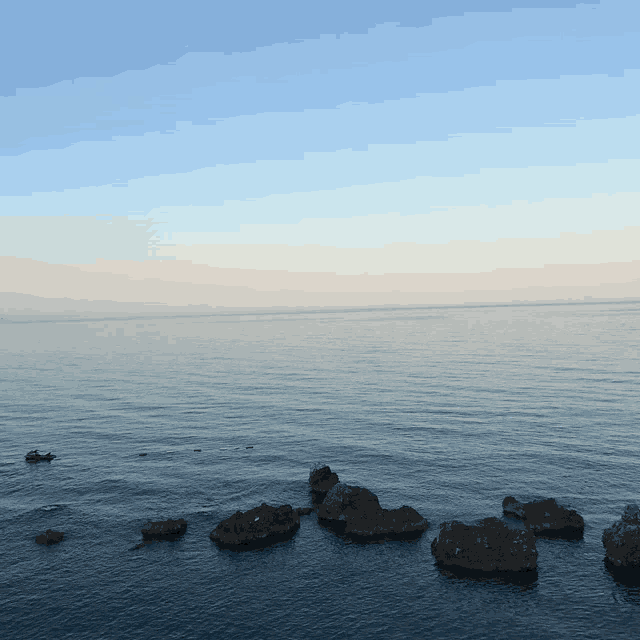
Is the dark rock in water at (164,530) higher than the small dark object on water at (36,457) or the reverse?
the reverse

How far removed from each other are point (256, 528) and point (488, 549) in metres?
15.8

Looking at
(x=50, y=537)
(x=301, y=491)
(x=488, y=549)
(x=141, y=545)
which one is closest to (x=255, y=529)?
(x=141, y=545)

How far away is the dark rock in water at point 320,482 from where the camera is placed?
4278 cm

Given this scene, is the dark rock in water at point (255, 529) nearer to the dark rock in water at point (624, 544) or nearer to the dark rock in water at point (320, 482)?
the dark rock in water at point (320, 482)

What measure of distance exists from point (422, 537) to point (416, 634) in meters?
9.96

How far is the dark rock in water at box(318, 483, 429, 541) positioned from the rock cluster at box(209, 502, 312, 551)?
2.94 metres

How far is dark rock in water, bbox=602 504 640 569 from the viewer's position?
31859 millimetres

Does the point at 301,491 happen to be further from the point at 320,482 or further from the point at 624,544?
the point at 624,544

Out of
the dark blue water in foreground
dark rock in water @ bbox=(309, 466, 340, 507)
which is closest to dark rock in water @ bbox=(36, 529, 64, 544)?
the dark blue water in foreground

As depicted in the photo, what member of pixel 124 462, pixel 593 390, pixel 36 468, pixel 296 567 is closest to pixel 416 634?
pixel 296 567

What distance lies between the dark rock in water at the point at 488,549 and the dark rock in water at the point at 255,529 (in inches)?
426

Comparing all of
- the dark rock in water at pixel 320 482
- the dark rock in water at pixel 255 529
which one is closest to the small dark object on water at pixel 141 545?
the dark rock in water at pixel 255 529

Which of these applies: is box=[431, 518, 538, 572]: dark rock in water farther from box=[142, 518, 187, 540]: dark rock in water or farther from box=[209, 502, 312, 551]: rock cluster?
box=[142, 518, 187, 540]: dark rock in water

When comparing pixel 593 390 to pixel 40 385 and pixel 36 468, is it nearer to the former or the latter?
pixel 36 468
